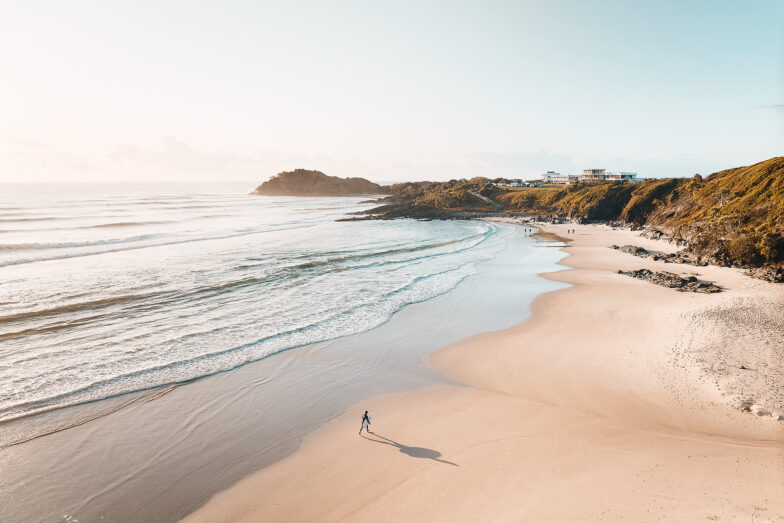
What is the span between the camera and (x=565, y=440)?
35.7 feet

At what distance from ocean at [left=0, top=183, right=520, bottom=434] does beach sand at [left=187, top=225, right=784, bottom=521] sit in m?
7.50

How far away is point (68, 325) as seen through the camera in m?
19.6

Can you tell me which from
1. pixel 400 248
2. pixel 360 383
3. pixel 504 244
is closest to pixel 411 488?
pixel 360 383

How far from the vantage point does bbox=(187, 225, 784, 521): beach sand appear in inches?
335

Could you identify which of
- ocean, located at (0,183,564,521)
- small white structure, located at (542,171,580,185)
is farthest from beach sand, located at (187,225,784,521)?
small white structure, located at (542,171,580,185)

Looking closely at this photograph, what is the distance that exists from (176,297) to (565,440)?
24453 mm

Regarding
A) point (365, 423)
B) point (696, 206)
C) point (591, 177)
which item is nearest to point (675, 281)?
point (365, 423)

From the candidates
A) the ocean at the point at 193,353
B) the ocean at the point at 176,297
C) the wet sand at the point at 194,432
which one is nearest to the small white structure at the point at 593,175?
the ocean at the point at 176,297

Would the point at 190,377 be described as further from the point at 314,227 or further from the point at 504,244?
the point at 314,227

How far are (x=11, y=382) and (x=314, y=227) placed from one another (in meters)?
53.4

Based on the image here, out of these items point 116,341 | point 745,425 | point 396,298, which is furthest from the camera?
point 396,298

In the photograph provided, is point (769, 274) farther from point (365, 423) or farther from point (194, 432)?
point (194, 432)

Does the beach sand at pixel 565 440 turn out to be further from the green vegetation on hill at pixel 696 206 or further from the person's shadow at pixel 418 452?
the green vegetation on hill at pixel 696 206

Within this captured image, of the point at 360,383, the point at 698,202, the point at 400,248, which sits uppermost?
the point at 698,202
